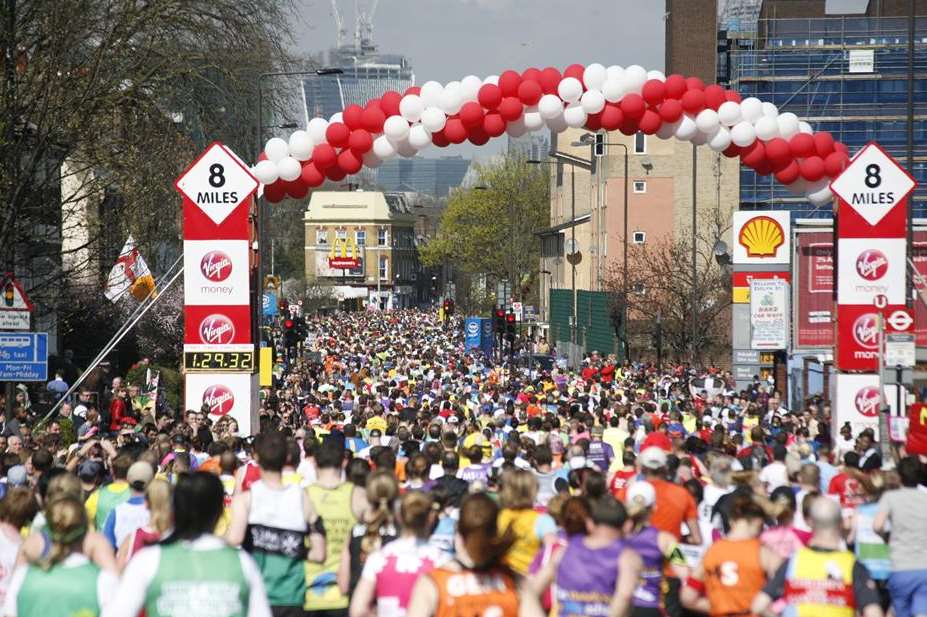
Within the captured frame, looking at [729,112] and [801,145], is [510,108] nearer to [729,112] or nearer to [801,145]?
[729,112]

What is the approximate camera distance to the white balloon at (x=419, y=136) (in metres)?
22.0

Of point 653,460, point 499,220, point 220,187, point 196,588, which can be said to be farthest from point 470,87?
point 499,220

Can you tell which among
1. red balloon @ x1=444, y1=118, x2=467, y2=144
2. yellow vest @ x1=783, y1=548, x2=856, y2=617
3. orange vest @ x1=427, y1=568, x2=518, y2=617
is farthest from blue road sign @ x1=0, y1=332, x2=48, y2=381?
orange vest @ x1=427, y1=568, x2=518, y2=617

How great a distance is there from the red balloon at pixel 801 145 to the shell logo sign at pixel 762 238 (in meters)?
15.4

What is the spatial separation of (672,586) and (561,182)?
7706 cm

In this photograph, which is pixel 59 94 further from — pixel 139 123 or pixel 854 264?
pixel 854 264

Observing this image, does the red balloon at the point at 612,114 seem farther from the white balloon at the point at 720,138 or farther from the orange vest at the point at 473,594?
the orange vest at the point at 473,594

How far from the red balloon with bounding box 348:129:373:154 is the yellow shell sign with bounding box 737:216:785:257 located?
56.1ft

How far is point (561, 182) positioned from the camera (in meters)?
85.9

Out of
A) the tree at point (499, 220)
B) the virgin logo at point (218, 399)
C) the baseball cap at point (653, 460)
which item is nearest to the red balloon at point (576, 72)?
the virgin logo at point (218, 399)

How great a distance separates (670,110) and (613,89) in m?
0.81

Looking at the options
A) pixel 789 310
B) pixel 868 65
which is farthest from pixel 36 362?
pixel 868 65

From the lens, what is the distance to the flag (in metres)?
27.9

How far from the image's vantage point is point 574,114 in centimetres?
2200
